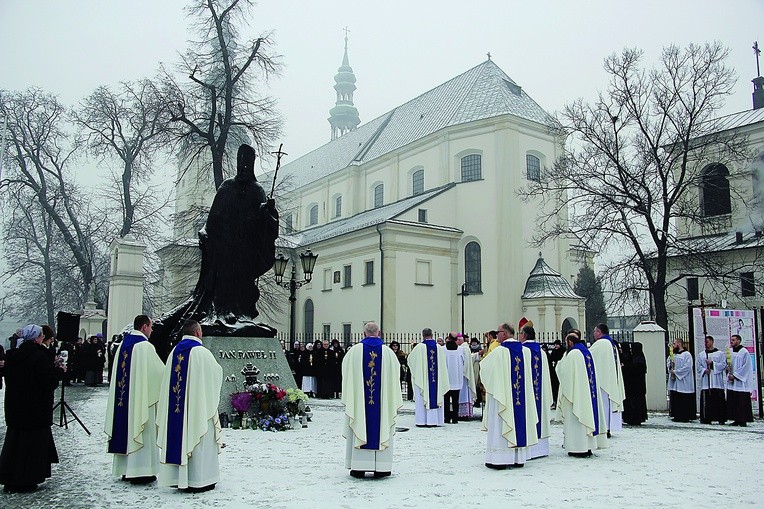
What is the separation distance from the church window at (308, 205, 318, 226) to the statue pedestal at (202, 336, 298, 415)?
3467 cm

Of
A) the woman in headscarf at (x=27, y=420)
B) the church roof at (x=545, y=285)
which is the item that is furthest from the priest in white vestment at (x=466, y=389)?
the church roof at (x=545, y=285)

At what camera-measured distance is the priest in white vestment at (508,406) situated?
7.98 m

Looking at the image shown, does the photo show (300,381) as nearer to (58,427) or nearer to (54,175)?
(58,427)

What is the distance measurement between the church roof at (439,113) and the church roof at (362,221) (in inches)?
141

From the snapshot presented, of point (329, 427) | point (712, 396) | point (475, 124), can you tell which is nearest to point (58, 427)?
point (329, 427)

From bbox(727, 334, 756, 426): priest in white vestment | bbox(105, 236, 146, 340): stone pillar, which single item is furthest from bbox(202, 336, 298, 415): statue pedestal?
bbox(105, 236, 146, 340): stone pillar

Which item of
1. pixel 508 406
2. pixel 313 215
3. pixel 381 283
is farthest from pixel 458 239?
pixel 508 406

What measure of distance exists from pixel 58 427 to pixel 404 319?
67.9 feet

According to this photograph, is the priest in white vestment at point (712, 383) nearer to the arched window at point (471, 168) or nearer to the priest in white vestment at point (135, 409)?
the priest in white vestment at point (135, 409)

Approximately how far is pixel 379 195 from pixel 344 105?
143ft

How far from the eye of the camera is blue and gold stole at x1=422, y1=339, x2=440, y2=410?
1257cm

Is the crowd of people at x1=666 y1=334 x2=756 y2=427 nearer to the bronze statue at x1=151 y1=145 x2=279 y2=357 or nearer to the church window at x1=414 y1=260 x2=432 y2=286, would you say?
the bronze statue at x1=151 y1=145 x2=279 y2=357

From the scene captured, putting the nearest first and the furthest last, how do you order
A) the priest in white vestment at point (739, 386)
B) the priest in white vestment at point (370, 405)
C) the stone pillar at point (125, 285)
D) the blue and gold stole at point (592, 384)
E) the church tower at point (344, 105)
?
the priest in white vestment at point (370, 405) → the blue and gold stole at point (592, 384) → the priest in white vestment at point (739, 386) → the stone pillar at point (125, 285) → the church tower at point (344, 105)

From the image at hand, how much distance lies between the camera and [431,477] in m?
7.34
